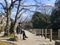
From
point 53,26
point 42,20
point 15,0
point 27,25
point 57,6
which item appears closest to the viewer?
point 15,0

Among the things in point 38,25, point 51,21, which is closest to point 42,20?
point 38,25

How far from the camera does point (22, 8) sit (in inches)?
1780

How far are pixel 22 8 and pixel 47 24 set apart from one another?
119 feet

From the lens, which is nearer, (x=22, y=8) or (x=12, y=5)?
(x=12, y=5)

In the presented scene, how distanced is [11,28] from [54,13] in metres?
33.9

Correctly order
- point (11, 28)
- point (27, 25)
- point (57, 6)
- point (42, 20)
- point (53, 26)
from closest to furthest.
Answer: point (11, 28), point (53, 26), point (57, 6), point (42, 20), point (27, 25)

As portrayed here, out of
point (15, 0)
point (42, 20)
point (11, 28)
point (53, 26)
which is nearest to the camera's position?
point (15, 0)

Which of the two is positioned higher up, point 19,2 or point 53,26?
point 19,2

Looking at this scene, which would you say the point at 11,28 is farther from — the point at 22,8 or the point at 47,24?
the point at 47,24

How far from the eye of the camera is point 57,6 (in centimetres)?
7781

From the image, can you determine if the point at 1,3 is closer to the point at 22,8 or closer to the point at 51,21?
the point at 22,8

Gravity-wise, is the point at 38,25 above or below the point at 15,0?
below

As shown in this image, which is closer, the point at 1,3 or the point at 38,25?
the point at 1,3

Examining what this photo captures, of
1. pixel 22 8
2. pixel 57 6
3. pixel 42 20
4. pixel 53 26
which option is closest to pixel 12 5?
pixel 22 8
